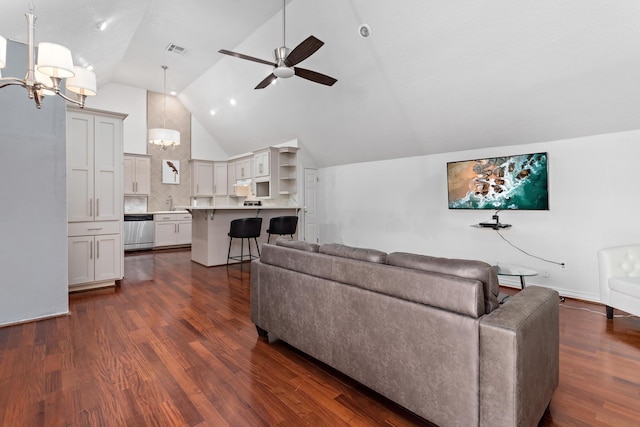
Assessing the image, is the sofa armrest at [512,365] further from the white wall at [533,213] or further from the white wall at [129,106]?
the white wall at [129,106]

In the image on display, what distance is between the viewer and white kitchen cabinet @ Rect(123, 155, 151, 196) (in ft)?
24.3

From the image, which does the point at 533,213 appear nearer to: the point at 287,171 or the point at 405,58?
the point at 405,58

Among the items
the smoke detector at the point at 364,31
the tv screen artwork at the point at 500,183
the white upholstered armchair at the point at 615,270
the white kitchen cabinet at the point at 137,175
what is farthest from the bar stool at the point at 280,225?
the white upholstered armchair at the point at 615,270

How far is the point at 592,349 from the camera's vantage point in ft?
8.21

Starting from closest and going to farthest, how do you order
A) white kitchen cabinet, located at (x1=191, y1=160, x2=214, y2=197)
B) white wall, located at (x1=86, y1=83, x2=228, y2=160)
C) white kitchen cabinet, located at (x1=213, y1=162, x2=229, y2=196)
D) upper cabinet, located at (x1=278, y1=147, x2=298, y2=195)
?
upper cabinet, located at (x1=278, y1=147, x2=298, y2=195) < white wall, located at (x1=86, y1=83, x2=228, y2=160) < white kitchen cabinet, located at (x1=191, y1=160, x2=214, y2=197) < white kitchen cabinet, located at (x1=213, y1=162, x2=229, y2=196)

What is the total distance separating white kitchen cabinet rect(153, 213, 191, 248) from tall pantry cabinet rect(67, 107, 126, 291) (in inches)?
129

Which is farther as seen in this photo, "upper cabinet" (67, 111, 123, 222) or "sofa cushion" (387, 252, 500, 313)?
"upper cabinet" (67, 111, 123, 222)

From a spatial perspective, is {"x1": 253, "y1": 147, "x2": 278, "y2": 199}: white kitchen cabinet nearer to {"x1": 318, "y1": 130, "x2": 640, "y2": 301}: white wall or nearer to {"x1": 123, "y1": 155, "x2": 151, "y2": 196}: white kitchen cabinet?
{"x1": 318, "y1": 130, "x2": 640, "y2": 301}: white wall

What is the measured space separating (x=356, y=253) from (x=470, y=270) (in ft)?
2.27

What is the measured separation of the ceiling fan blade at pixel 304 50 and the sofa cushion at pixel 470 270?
2.33 metres

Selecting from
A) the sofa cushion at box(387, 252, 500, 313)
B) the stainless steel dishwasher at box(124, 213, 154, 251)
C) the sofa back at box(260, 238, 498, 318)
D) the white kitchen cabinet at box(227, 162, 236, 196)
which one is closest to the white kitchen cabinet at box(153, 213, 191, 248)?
the stainless steel dishwasher at box(124, 213, 154, 251)

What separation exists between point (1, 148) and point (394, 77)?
4423 mm

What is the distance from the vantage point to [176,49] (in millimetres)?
5758

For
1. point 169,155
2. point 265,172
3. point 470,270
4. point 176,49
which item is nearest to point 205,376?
point 470,270
